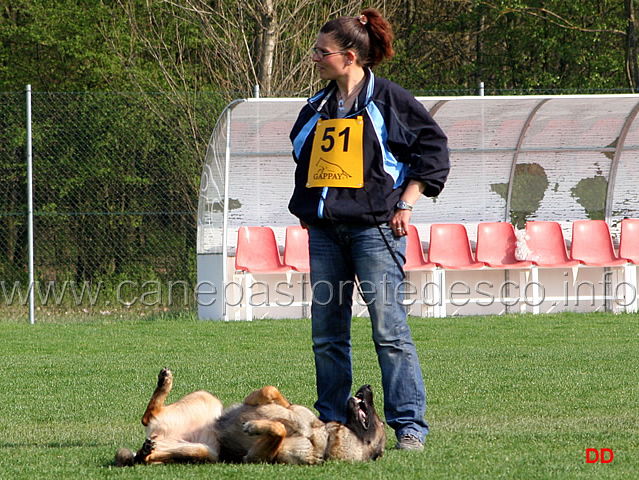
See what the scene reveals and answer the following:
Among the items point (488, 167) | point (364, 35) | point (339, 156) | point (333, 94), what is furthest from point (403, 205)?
point (488, 167)

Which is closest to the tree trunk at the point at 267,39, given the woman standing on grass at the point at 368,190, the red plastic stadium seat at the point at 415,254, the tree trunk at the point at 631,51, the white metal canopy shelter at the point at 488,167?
the white metal canopy shelter at the point at 488,167

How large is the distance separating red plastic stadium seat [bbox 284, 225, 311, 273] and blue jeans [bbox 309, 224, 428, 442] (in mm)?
8795

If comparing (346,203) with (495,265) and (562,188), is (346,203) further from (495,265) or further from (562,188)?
(562,188)

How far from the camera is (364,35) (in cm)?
479

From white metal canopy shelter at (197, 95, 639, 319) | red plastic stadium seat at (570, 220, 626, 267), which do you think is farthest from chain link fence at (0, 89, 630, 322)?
red plastic stadium seat at (570, 220, 626, 267)

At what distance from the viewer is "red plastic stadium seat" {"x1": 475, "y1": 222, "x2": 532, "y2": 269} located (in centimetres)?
1413

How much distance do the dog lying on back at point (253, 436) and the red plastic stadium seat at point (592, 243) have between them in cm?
1036

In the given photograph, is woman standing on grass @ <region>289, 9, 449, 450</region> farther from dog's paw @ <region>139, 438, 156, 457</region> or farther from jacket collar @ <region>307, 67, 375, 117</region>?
dog's paw @ <region>139, 438, 156, 457</region>

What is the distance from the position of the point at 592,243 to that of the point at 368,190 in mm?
10705

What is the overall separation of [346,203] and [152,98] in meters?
10.2

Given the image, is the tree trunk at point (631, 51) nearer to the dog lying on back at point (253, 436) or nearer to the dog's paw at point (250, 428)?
the dog lying on back at point (253, 436)

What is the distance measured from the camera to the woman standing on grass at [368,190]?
4.69m

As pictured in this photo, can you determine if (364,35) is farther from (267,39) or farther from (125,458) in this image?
(267,39)

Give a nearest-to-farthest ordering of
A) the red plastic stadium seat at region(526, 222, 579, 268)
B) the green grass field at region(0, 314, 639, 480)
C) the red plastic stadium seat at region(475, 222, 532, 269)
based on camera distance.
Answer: the green grass field at region(0, 314, 639, 480), the red plastic stadium seat at region(475, 222, 532, 269), the red plastic stadium seat at region(526, 222, 579, 268)
